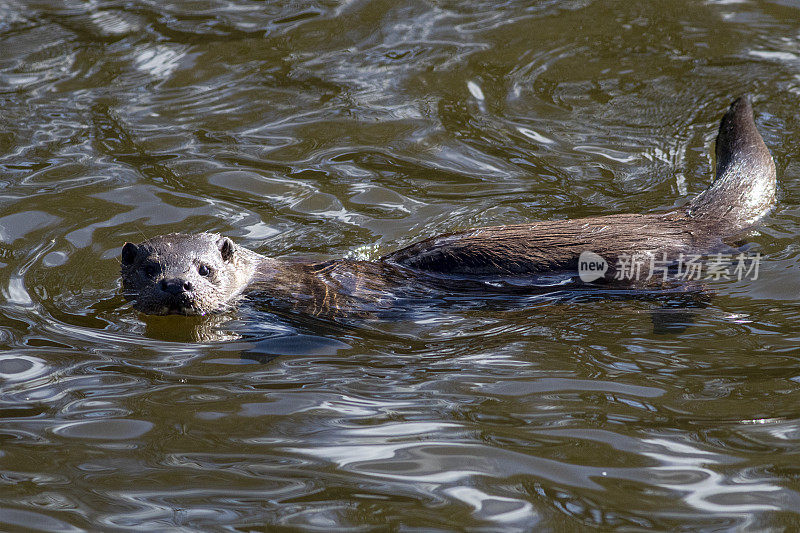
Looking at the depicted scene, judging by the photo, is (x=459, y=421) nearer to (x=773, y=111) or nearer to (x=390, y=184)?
(x=390, y=184)

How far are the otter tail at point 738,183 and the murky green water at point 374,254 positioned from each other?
0.16 m

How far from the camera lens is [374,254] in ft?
15.4

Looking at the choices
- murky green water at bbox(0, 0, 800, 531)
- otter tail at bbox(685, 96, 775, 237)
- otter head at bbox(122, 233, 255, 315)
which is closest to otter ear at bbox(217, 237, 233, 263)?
otter head at bbox(122, 233, 255, 315)

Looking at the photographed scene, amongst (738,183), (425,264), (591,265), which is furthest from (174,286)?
(738,183)

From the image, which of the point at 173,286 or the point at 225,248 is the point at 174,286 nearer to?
the point at 173,286

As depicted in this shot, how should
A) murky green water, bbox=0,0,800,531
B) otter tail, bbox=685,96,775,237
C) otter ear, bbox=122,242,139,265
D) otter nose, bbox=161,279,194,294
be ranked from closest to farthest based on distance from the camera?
1. murky green water, bbox=0,0,800,531
2. otter nose, bbox=161,279,194,294
3. otter ear, bbox=122,242,139,265
4. otter tail, bbox=685,96,775,237

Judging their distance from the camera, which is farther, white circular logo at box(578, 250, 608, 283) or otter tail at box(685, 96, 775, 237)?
otter tail at box(685, 96, 775, 237)

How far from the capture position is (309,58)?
263 inches

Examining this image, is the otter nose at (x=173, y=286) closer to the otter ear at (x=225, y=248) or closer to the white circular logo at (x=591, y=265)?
the otter ear at (x=225, y=248)

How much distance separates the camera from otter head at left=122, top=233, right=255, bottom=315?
3848 millimetres

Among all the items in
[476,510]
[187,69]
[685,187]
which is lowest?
A: [476,510]

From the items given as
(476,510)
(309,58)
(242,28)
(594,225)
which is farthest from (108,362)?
(242,28)

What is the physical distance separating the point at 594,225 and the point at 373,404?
4.26 feet

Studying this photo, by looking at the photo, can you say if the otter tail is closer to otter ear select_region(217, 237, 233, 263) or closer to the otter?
the otter
